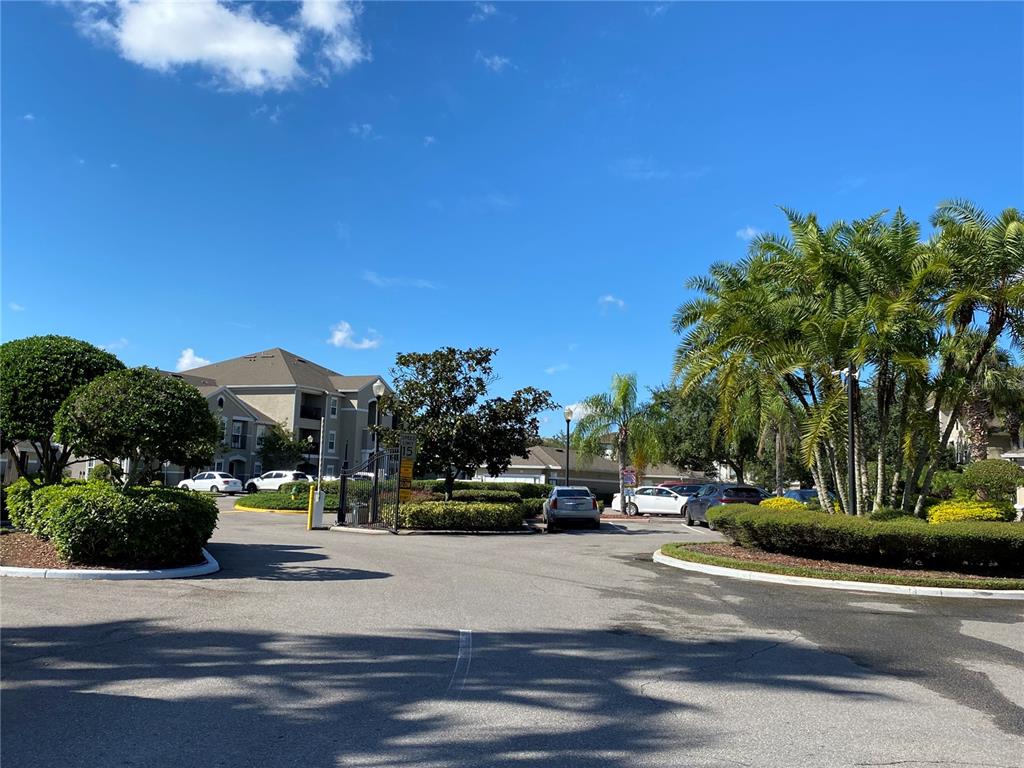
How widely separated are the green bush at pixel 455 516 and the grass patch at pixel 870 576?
8.58 metres

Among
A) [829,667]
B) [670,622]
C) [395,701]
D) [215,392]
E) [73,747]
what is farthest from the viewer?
[215,392]

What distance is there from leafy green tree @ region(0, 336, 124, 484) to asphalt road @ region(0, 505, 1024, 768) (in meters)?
4.84

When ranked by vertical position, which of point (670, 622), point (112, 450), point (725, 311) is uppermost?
point (725, 311)

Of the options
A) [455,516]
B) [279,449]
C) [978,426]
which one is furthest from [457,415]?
[279,449]

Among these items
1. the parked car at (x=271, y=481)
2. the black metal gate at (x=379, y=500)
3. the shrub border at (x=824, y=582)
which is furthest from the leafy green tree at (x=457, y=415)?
the parked car at (x=271, y=481)

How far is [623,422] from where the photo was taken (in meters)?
40.7

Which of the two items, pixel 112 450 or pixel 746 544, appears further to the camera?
pixel 746 544

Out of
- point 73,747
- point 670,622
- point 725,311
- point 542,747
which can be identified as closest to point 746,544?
point 725,311

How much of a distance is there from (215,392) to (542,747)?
168 feet

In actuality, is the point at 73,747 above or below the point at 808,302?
below

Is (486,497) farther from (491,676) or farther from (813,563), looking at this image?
(491,676)

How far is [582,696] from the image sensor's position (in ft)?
19.8

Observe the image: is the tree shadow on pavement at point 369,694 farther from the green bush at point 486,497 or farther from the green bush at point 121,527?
the green bush at point 486,497

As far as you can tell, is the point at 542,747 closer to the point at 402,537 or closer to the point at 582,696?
the point at 582,696
